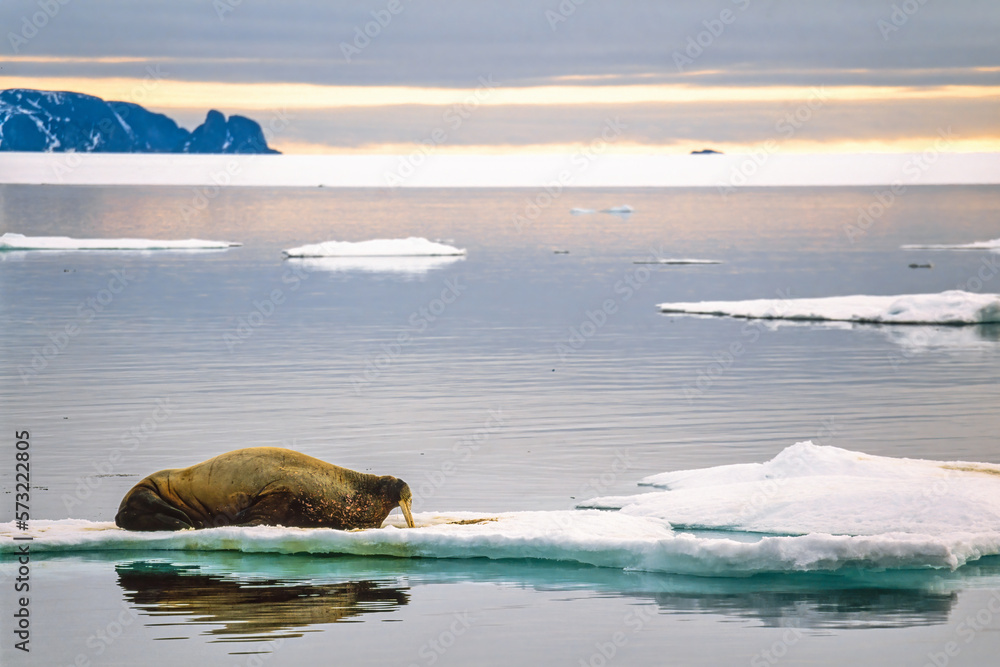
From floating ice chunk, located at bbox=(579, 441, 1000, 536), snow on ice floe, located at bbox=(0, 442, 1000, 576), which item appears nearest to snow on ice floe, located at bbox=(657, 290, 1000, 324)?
floating ice chunk, located at bbox=(579, 441, 1000, 536)

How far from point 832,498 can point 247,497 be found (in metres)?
5.22

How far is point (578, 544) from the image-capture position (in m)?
11.0

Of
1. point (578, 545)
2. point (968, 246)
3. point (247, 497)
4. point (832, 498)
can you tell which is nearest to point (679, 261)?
point (968, 246)

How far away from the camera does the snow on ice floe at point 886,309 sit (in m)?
35.2

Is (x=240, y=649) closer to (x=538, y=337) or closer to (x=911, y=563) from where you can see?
(x=911, y=563)

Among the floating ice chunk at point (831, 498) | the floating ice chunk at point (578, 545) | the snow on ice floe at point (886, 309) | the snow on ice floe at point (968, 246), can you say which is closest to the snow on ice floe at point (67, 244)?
the snow on ice floe at point (886, 309)

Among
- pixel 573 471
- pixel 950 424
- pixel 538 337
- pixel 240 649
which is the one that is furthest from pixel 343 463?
pixel 538 337

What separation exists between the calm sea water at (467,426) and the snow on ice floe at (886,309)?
0.49 metres

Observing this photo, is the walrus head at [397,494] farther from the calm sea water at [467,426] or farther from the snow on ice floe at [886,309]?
the snow on ice floe at [886,309]

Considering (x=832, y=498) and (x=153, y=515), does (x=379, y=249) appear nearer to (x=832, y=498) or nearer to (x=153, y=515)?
(x=832, y=498)

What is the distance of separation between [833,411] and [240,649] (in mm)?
14279

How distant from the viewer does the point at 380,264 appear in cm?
6581

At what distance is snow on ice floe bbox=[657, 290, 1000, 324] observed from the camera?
35.2 meters

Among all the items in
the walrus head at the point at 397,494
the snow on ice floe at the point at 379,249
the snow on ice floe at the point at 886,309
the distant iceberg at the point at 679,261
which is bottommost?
the walrus head at the point at 397,494
